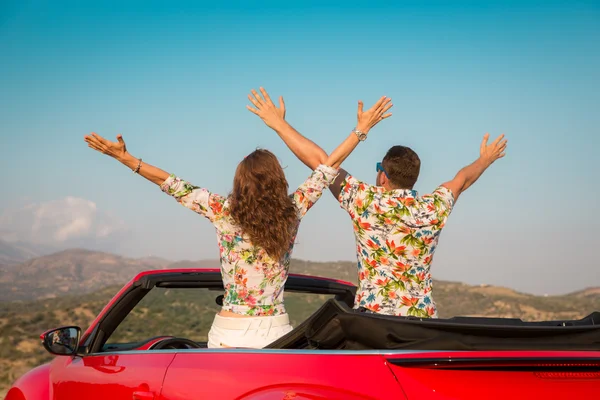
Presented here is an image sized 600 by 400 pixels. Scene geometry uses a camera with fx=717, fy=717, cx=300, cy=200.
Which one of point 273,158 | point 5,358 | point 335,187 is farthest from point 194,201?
point 5,358

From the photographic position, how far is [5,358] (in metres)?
29.6

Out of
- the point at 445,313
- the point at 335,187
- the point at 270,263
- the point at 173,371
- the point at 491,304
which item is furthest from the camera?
the point at 491,304

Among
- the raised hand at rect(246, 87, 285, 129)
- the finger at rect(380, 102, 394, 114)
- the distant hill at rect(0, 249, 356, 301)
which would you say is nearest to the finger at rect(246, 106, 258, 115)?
the raised hand at rect(246, 87, 285, 129)

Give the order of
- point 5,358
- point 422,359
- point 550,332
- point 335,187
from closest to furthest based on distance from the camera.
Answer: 1. point 422,359
2. point 550,332
3. point 335,187
4. point 5,358

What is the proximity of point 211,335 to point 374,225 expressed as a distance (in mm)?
1174

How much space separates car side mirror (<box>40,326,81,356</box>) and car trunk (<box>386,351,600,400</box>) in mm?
2363

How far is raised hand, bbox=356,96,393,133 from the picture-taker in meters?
4.76

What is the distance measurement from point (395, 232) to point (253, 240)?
886 millimetres

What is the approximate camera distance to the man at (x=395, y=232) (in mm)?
4348

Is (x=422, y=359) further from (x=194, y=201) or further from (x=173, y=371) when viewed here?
(x=194, y=201)

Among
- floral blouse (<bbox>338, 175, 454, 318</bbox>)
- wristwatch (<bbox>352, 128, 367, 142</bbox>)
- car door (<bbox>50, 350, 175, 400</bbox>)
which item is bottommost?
car door (<bbox>50, 350, 175, 400</bbox>)

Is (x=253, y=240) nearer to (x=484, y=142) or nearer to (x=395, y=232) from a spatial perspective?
(x=395, y=232)

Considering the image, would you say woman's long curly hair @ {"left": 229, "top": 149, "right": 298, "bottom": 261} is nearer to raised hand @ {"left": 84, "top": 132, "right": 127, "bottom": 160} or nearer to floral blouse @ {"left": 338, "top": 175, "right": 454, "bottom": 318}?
floral blouse @ {"left": 338, "top": 175, "right": 454, "bottom": 318}

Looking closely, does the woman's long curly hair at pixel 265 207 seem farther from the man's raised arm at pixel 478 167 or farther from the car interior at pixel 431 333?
the man's raised arm at pixel 478 167
